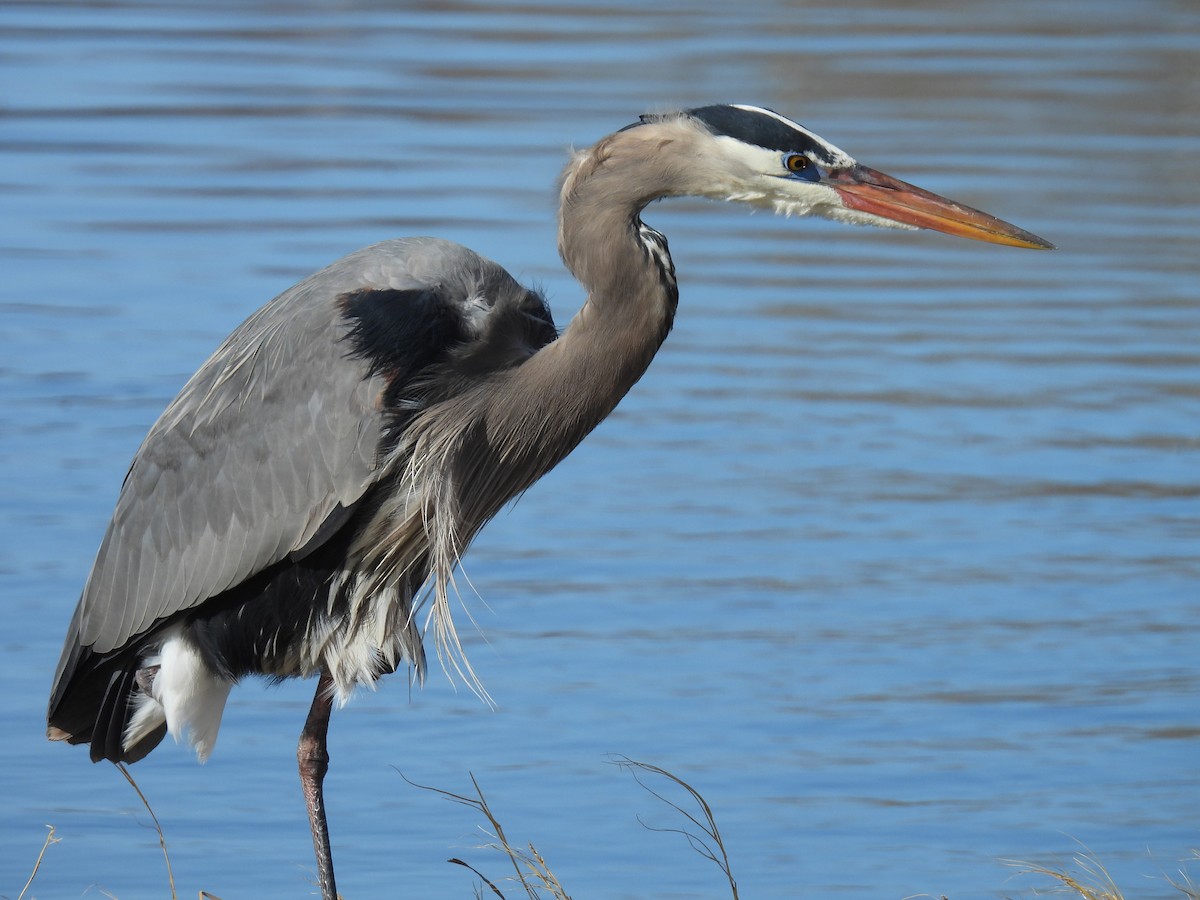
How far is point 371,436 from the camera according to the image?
501cm

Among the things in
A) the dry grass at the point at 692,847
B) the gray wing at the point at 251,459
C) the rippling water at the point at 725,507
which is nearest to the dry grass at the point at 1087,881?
the dry grass at the point at 692,847

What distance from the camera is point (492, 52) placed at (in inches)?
663

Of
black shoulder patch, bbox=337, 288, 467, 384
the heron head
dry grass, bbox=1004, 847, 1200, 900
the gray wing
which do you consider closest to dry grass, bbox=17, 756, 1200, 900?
dry grass, bbox=1004, 847, 1200, 900

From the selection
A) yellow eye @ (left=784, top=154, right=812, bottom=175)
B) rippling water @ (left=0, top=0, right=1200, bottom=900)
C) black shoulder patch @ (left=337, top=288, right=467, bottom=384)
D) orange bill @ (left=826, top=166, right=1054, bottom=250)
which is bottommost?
rippling water @ (left=0, top=0, right=1200, bottom=900)

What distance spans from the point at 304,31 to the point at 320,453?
1381 centimetres

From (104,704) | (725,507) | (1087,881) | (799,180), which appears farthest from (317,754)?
(725,507)

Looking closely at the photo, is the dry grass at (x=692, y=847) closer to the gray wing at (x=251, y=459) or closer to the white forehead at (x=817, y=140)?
the gray wing at (x=251, y=459)

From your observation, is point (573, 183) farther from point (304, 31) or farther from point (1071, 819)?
point (304, 31)

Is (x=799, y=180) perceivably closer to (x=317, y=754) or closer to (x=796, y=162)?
(x=796, y=162)

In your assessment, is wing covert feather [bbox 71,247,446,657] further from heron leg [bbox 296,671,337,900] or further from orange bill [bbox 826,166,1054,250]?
orange bill [bbox 826,166,1054,250]

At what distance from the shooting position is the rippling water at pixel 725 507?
6223 millimetres

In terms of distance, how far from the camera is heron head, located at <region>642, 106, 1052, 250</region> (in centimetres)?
467

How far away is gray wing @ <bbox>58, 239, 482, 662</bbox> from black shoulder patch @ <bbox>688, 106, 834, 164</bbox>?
80 centimetres

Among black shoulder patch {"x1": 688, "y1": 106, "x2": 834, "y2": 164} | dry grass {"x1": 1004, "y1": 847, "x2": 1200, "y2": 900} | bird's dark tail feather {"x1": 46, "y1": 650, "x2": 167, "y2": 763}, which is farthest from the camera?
bird's dark tail feather {"x1": 46, "y1": 650, "x2": 167, "y2": 763}
